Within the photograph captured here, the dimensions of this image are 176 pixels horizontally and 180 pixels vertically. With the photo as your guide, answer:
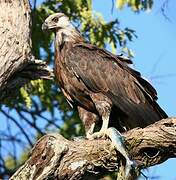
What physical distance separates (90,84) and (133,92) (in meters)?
0.40

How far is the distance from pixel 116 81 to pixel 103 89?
0.19m

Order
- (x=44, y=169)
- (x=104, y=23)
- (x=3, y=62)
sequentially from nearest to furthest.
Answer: (x=44, y=169), (x=3, y=62), (x=104, y=23)

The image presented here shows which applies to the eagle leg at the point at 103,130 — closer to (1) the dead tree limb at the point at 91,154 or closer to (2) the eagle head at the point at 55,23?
(1) the dead tree limb at the point at 91,154

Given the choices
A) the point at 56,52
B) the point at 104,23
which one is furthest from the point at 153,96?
the point at 104,23

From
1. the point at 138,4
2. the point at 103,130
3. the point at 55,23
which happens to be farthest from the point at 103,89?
the point at 138,4

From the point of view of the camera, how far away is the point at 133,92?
7.25 m

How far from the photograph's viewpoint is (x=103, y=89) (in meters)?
7.21

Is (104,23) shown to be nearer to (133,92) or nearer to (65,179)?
(133,92)

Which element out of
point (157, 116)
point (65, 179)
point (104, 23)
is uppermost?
point (104, 23)

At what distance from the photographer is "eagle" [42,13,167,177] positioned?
23.1 ft

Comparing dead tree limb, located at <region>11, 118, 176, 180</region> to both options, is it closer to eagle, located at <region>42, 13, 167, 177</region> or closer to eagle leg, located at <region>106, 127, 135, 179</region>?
eagle leg, located at <region>106, 127, 135, 179</region>

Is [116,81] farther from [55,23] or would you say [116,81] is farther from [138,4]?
[138,4]

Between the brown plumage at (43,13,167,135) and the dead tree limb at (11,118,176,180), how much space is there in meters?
0.78

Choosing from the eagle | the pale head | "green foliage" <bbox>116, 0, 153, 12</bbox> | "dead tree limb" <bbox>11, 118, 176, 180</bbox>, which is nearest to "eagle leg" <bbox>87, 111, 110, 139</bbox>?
the eagle
